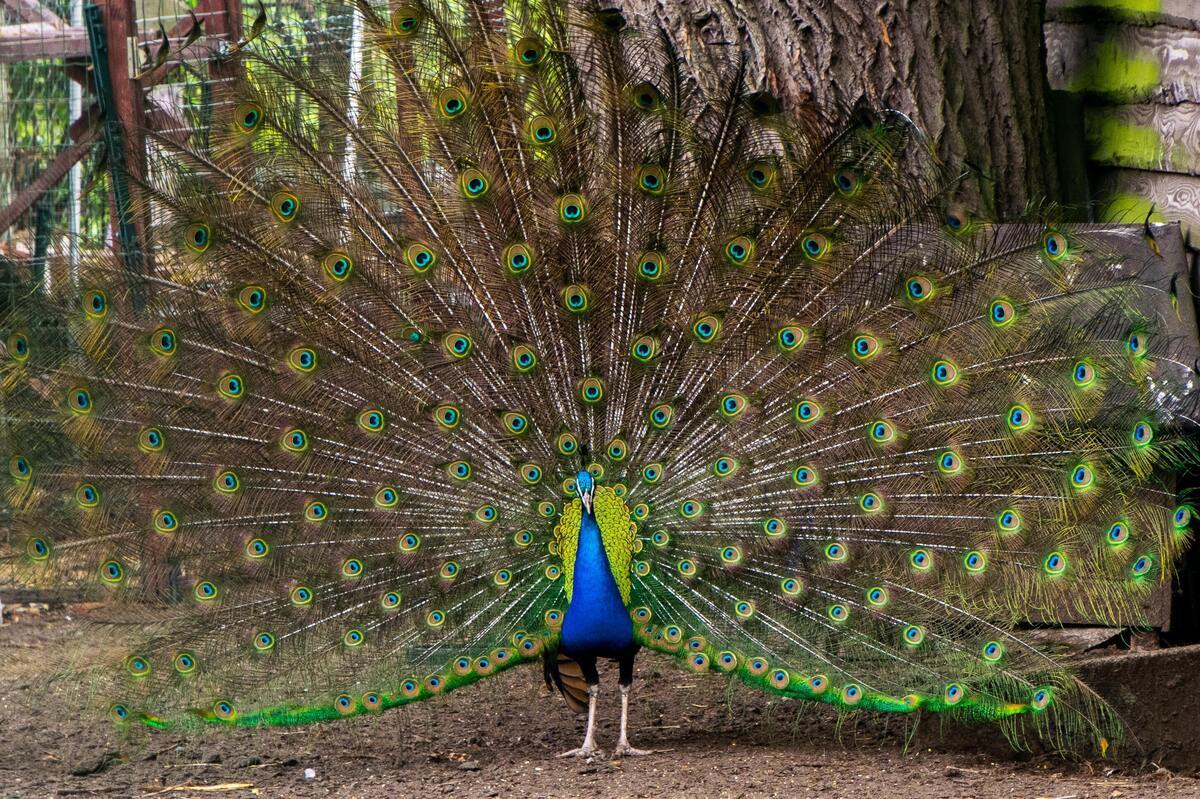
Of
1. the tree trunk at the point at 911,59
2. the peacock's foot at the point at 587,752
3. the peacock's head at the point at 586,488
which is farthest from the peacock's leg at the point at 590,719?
the tree trunk at the point at 911,59

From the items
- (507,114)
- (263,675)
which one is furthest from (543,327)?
(263,675)

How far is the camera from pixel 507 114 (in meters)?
4.62

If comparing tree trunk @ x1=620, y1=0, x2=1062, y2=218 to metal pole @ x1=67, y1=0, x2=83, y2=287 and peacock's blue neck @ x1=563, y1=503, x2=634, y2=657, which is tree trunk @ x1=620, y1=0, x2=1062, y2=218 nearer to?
peacock's blue neck @ x1=563, y1=503, x2=634, y2=657

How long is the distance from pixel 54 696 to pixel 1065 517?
410 cm

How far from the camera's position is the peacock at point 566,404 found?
182 inches

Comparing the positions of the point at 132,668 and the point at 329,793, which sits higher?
the point at 132,668

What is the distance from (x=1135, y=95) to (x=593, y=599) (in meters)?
3.26

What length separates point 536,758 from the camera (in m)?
4.95

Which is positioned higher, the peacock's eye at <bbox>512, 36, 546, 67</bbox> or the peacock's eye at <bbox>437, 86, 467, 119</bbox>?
the peacock's eye at <bbox>512, 36, 546, 67</bbox>

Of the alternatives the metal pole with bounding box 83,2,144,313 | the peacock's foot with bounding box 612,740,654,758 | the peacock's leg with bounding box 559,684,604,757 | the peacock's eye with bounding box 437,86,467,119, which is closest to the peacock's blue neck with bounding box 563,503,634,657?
the peacock's leg with bounding box 559,684,604,757

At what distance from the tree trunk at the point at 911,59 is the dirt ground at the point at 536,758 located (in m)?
2.15

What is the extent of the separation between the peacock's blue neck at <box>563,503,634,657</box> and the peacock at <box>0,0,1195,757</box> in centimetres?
1

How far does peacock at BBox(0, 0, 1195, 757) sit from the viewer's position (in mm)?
4629

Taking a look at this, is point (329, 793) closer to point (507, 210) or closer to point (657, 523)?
point (657, 523)
